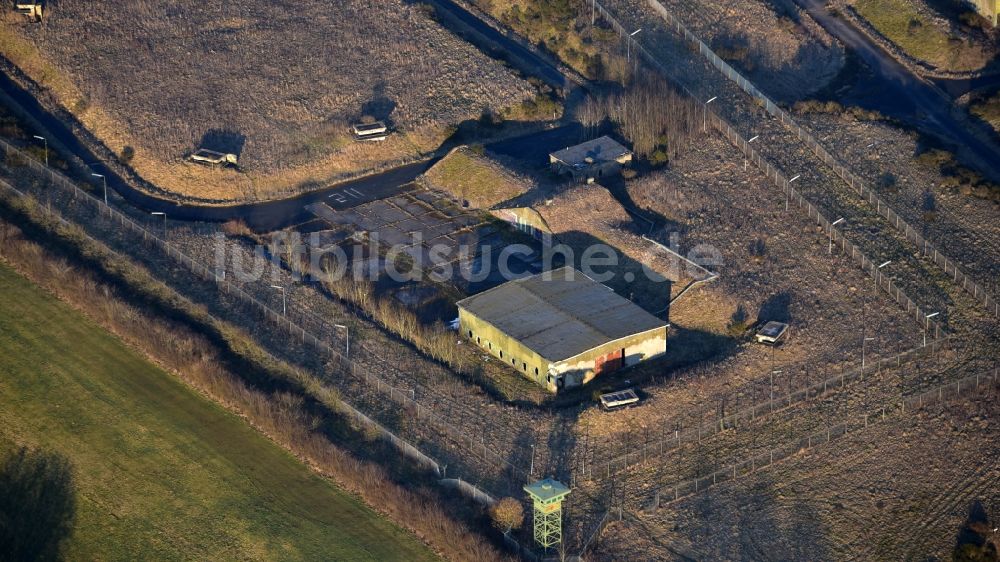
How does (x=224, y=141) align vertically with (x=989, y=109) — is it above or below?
below

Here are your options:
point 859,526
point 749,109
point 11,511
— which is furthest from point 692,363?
point 11,511

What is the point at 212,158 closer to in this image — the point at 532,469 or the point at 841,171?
the point at 532,469

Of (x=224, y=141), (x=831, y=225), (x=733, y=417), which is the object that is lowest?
(x=733, y=417)

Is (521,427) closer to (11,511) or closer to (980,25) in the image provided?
(11,511)

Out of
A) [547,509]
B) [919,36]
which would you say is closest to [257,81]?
[919,36]

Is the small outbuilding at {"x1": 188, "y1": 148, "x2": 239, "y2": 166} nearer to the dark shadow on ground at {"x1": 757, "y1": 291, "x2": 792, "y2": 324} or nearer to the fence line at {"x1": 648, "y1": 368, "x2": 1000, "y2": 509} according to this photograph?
the dark shadow on ground at {"x1": 757, "y1": 291, "x2": 792, "y2": 324}

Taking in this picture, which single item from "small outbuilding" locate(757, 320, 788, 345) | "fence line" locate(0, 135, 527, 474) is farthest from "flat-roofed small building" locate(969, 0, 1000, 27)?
"fence line" locate(0, 135, 527, 474)

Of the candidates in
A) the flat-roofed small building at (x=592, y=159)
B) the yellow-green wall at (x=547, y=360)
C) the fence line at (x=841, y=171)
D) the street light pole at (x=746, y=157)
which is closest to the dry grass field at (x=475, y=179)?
the flat-roofed small building at (x=592, y=159)
